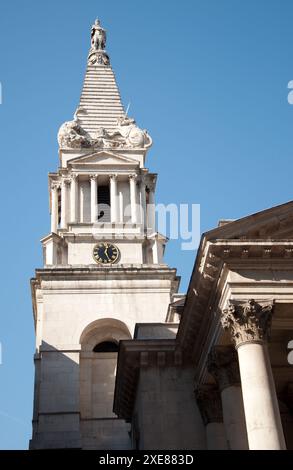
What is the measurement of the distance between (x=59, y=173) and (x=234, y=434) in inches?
1168

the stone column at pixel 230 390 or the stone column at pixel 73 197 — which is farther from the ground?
the stone column at pixel 73 197

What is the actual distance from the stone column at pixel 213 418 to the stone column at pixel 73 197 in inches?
831

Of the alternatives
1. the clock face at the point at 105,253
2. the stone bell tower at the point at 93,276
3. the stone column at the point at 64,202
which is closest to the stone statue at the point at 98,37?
the stone bell tower at the point at 93,276

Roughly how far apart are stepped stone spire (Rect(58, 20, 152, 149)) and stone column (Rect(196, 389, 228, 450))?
1050 inches

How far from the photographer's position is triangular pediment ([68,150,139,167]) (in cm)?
5328

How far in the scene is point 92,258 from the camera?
4912 cm

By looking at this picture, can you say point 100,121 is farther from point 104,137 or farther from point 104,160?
point 104,160

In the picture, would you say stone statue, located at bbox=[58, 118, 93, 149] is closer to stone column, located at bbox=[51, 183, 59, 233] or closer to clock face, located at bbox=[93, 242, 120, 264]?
stone column, located at bbox=[51, 183, 59, 233]

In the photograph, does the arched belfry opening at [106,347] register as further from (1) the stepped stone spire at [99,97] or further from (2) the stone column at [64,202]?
(1) the stepped stone spire at [99,97]

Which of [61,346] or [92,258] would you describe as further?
[92,258]

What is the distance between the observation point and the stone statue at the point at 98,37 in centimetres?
6856
